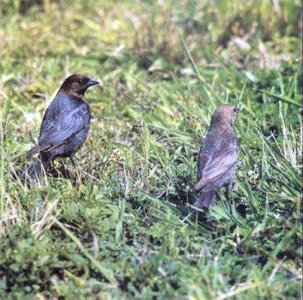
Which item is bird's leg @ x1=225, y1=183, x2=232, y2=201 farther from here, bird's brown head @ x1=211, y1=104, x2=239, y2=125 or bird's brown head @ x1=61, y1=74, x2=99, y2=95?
bird's brown head @ x1=61, y1=74, x2=99, y2=95

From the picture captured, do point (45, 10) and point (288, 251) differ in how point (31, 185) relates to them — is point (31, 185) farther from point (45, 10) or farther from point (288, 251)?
point (45, 10)

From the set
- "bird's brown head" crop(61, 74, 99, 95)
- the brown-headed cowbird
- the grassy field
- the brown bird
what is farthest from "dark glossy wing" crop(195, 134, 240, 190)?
"bird's brown head" crop(61, 74, 99, 95)

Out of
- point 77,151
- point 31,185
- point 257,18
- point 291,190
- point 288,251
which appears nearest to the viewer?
point 288,251

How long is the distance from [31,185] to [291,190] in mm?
1681

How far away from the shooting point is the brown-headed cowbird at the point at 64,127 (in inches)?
262

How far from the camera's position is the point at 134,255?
16.4 feet

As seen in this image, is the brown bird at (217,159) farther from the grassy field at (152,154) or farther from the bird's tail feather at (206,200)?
the grassy field at (152,154)

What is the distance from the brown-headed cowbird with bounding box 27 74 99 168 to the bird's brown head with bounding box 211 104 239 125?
3.64 ft

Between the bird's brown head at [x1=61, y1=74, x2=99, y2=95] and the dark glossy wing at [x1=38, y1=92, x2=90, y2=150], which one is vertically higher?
the bird's brown head at [x1=61, y1=74, x2=99, y2=95]

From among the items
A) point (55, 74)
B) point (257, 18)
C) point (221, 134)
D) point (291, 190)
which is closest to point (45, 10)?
point (55, 74)

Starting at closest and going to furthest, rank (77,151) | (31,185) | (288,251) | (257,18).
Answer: (288,251) → (31,185) → (77,151) → (257,18)

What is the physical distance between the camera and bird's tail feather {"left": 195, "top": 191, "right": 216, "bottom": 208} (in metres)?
5.45

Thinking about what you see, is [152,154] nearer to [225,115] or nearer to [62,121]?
[225,115]

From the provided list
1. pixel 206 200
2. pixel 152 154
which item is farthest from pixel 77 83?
pixel 206 200
